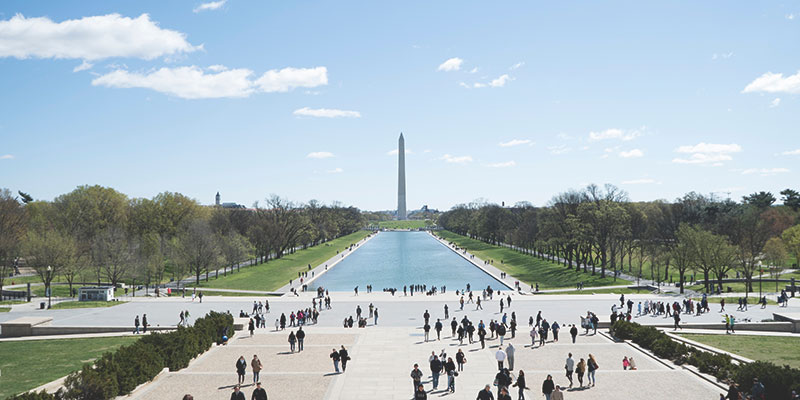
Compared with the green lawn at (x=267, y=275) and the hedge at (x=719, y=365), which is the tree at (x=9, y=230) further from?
the hedge at (x=719, y=365)

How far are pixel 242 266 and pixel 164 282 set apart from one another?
714 inches

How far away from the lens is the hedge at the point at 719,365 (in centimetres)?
1722

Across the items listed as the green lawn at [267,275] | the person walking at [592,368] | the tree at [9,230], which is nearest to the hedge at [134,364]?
the person walking at [592,368]

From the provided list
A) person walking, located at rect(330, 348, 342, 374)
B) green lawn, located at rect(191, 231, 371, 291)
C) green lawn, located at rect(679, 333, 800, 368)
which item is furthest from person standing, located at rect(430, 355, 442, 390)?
green lawn, located at rect(191, 231, 371, 291)

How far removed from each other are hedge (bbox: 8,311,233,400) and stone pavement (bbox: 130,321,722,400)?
57 cm

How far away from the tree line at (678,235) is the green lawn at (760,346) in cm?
2139

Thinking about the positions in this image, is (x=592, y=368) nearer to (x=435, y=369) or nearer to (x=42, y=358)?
(x=435, y=369)

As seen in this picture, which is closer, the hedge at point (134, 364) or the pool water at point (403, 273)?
the hedge at point (134, 364)

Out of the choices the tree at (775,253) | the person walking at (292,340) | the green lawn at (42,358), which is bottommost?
the green lawn at (42,358)

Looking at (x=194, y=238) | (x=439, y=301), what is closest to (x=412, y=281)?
(x=439, y=301)

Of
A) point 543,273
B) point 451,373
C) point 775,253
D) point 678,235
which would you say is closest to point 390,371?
point 451,373

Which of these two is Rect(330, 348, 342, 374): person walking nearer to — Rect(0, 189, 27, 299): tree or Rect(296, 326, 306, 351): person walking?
Rect(296, 326, 306, 351): person walking

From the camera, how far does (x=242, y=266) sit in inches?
3378

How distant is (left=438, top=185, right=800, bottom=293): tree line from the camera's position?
52.3 meters
